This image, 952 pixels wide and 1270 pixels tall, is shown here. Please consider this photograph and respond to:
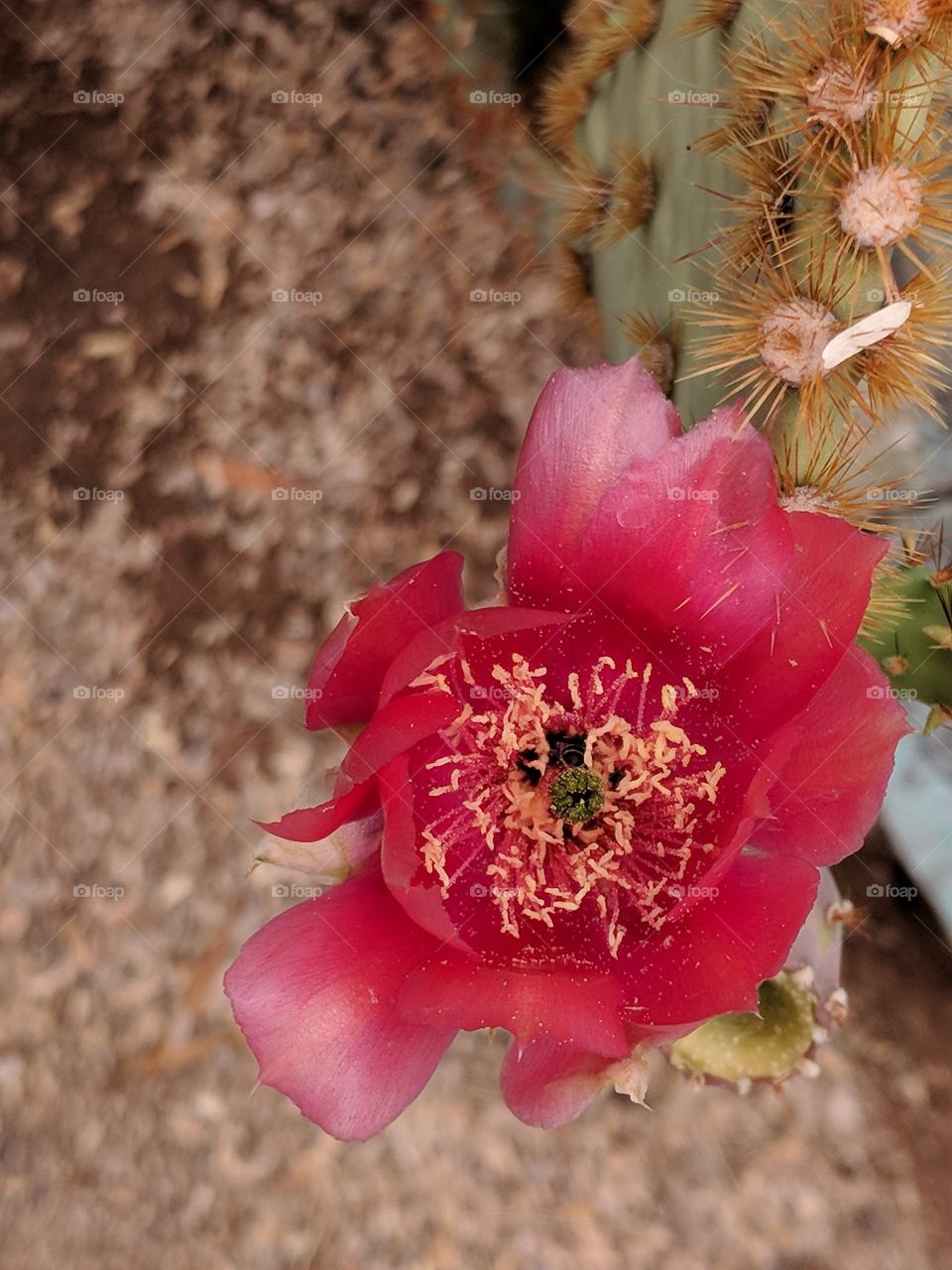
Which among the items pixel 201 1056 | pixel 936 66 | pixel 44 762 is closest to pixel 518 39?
pixel 936 66

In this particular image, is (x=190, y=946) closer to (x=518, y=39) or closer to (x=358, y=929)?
(x=358, y=929)

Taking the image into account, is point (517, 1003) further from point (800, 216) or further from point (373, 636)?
point (800, 216)

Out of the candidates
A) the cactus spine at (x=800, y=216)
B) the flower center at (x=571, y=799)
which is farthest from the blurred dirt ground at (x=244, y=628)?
the flower center at (x=571, y=799)

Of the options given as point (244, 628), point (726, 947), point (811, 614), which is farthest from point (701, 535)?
point (244, 628)

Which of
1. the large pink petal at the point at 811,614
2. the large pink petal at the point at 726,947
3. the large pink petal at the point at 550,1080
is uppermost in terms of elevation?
the large pink petal at the point at 811,614

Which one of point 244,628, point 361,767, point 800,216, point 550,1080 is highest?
point 800,216

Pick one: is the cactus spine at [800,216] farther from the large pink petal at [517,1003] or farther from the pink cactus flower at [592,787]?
the large pink petal at [517,1003]

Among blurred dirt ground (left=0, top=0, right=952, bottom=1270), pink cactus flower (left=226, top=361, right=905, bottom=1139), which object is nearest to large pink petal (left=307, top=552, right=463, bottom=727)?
pink cactus flower (left=226, top=361, right=905, bottom=1139)
